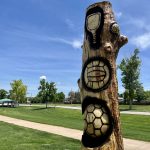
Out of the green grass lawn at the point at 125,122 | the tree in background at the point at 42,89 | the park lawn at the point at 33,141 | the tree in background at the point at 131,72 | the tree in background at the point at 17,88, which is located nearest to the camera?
the park lawn at the point at 33,141

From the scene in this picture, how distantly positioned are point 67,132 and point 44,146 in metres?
3.87

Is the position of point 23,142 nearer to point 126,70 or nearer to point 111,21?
point 111,21

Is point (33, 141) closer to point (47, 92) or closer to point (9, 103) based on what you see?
point (47, 92)

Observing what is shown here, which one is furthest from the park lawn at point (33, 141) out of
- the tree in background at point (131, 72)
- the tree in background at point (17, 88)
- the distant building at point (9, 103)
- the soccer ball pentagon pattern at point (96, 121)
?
the tree in background at point (17, 88)

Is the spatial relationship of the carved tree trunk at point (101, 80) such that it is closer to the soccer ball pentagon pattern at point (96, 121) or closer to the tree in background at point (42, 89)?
the soccer ball pentagon pattern at point (96, 121)

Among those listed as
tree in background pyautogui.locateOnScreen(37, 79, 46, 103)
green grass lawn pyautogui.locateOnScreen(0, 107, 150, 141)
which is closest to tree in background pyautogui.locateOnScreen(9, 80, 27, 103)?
tree in background pyautogui.locateOnScreen(37, 79, 46, 103)

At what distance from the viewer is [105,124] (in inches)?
209

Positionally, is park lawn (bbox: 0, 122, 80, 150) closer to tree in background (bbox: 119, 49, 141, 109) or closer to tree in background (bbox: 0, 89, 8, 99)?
tree in background (bbox: 119, 49, 141, 109)

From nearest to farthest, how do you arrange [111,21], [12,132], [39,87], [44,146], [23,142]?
[111,21]
[44,146]
[23,142]
[12,132]
[39,87]

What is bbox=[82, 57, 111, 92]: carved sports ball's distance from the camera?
546 centimetres

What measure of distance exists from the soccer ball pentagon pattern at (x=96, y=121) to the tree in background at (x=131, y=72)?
29179 millimetres

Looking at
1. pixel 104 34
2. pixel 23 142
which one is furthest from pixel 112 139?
pixel 23 142

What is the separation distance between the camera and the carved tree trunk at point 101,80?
5.32 m

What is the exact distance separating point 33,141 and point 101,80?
6840mm
